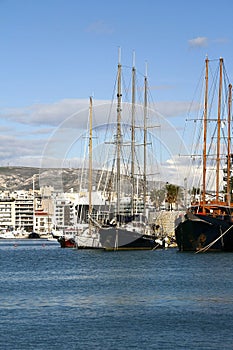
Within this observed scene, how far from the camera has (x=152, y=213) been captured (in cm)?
11794

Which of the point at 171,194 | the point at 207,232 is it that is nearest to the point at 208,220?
the point at 207,232

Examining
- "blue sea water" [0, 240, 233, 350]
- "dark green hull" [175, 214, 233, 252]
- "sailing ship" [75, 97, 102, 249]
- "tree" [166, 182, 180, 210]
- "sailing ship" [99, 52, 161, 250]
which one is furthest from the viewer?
"tree" [166, 182, 180, 210]

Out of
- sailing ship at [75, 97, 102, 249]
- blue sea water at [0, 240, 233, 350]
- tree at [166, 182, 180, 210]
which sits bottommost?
blue sea water at [0, 240, 233, 350]

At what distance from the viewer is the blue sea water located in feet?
123

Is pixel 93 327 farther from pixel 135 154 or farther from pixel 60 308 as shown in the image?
pixel 135 154

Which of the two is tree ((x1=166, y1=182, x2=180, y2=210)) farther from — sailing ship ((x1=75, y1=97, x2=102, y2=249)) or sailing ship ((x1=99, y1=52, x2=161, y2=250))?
sailing ship ((x1=99, y1=52, x2=161, y2=250))

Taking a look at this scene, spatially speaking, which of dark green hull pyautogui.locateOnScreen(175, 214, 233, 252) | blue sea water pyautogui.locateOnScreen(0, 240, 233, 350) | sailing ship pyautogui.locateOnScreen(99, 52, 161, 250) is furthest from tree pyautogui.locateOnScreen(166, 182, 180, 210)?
blue sea water pyautogui.locateOnScreen(0, 240, 233, 350)

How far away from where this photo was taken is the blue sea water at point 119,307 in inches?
1480

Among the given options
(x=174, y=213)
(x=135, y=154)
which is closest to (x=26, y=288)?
(x=135, y=154)

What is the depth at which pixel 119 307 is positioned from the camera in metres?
48.3

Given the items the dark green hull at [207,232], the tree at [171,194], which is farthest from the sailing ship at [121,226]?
the tree at [171,194]

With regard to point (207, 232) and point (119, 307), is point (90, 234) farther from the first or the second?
point (119, 307)

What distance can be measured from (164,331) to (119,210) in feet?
202

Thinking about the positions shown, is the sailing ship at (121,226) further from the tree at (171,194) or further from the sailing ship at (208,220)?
the tree at (171,194)
